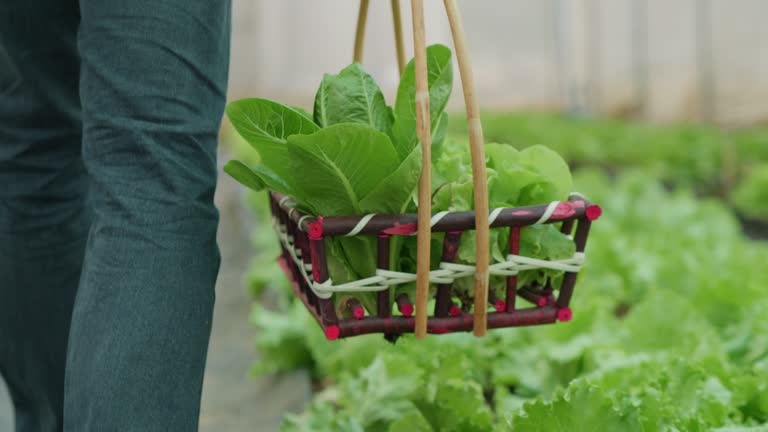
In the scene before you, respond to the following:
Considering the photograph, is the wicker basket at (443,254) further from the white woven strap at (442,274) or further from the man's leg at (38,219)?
the man's leg at (38,219)

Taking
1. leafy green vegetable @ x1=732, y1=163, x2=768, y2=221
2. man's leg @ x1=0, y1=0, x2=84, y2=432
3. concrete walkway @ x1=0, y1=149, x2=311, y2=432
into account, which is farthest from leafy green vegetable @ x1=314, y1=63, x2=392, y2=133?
leafy green vegetable @ x1=732, y1=163, x2=768, y2=221

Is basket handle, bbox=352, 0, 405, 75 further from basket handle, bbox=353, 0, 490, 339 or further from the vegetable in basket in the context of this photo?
basket handle, bbox=353, 0, 490, 339

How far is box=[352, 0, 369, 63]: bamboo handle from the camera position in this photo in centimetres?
150

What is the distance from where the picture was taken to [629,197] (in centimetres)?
429

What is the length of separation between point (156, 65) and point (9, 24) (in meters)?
0.44

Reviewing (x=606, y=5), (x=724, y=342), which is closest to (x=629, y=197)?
(x=724, y=342)

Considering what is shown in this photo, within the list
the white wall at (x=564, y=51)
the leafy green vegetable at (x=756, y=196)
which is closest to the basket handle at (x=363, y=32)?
the leafy green vegetable at (x=756, y=196)

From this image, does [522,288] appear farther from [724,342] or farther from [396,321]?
[724,342]

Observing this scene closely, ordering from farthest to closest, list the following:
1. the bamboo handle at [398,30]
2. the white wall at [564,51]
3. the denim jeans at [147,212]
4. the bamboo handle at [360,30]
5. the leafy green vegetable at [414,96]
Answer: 1. the white wall at [564,51]
2. the bamboo handle at [360,30]
3. the bamboo handle at [398,30]
4. the leafy green vegetable at [414,96]
5. the denim jeans at [147,212]

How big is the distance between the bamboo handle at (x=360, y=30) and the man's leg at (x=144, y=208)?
1.38 ft

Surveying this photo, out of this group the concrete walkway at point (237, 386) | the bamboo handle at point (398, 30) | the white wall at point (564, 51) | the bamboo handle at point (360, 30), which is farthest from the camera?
the white wall at point (564, 51)

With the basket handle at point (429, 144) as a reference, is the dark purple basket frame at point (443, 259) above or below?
below

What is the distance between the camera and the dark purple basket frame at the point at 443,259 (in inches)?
43.9

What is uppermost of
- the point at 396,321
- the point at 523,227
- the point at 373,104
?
the point at 373,104
